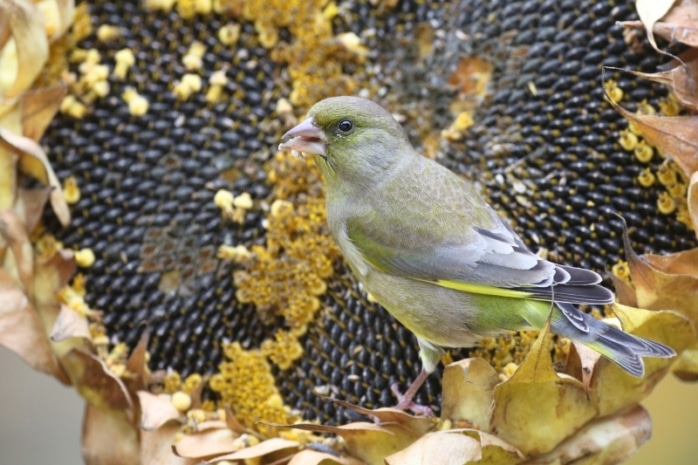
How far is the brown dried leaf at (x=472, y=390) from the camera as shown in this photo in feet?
7.70

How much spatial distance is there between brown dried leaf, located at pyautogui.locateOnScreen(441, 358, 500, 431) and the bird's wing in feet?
0.62

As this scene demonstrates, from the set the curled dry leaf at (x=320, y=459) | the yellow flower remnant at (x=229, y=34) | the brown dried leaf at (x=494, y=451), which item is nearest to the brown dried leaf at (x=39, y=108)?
the yellow flower remnant at (x=229, y=34)

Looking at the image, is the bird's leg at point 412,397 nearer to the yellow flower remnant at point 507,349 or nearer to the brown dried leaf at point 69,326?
the yellow flower remnant at point 507,349

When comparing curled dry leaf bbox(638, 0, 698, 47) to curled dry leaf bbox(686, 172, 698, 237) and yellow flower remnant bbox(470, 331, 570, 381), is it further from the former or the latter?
yellow flower remnant bbox(470, 331, 570, 381)

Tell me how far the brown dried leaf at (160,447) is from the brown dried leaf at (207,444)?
1.1 inches

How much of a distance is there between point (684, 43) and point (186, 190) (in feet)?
4.12

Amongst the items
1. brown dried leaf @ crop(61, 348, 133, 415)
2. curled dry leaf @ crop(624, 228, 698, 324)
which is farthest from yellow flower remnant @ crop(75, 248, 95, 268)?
curled dry leaf @ crop(624, 228, 698, 324)

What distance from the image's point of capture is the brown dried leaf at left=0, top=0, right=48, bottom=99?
9.12ft

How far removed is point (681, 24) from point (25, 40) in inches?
61.7

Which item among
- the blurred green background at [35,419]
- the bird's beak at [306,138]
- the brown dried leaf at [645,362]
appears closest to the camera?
the brown dried leaf at [645,362]

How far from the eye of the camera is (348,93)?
291 centimetres

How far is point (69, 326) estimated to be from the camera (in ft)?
8.96

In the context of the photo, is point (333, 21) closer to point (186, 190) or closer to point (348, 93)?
point (348, 93)

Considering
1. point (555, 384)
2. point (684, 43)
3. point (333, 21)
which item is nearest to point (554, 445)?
point (555, 384)
